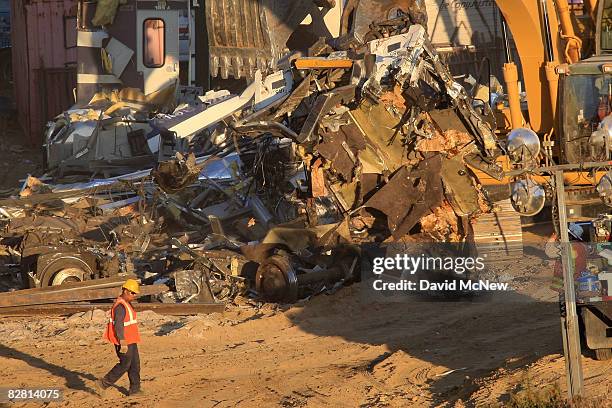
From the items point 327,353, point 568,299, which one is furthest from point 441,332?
point 568,299

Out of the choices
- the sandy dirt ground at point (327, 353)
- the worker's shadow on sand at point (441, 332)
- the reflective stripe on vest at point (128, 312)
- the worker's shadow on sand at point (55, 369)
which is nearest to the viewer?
the sandy dirt ground at point (327, 353)

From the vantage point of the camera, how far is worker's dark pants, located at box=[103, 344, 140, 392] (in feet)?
33.9

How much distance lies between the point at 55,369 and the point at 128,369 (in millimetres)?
1595

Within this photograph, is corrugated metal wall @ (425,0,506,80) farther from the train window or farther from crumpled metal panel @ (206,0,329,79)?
the train window

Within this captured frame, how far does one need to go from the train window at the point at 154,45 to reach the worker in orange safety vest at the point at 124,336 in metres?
19.0

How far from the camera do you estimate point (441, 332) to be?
12.7 metres

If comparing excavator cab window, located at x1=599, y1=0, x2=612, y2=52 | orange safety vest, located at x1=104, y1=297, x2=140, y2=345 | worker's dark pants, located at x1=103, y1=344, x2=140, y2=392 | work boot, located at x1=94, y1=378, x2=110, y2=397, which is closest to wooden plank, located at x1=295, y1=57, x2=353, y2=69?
excavator cab window, located at x1=599, y1=0, x2=612, y2=52

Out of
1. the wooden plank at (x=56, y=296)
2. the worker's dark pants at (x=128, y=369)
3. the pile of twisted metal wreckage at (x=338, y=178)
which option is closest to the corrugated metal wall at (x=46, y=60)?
the pile of twisted metal wreckage at (x=338, y=178)

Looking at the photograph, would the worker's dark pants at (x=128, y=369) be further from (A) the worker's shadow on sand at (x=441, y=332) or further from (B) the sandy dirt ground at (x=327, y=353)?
(A) the worker's shadow on sand at (x=441, y=332)

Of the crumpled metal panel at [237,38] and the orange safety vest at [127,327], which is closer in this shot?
the orange safety vest at [127,327]

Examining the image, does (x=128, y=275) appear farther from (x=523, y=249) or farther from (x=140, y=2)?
(x=140, y=2)

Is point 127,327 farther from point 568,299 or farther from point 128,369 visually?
point 568,299

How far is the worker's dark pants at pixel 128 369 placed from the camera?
33.9 feet

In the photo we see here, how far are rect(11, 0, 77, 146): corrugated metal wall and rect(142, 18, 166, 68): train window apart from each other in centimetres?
315
